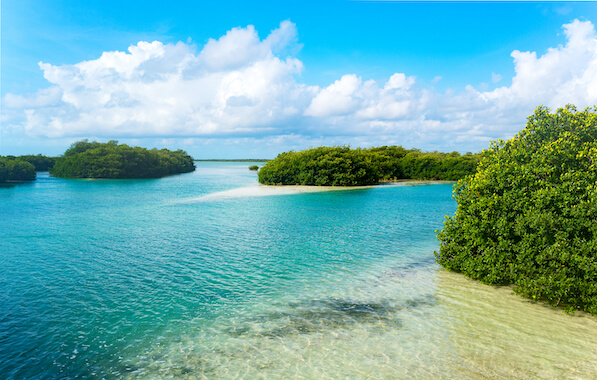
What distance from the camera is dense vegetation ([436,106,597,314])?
9789 millimetres

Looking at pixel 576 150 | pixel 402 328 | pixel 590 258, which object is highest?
pixel 576 150

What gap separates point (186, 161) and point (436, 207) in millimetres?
135780

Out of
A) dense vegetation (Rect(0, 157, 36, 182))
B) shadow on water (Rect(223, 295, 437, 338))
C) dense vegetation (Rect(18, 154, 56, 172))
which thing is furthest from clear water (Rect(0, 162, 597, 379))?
dense vegetation (Rect(18, 154, 56, 172))

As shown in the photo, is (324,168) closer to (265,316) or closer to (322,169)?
(322,169)

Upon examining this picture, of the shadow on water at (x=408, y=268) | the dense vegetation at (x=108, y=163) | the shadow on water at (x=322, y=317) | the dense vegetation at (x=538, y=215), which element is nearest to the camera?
the shadow on water at (x=322, y=317)

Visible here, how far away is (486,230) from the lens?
40.1 feet

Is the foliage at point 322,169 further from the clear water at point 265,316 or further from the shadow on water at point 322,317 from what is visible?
the shadow on water at point 322,317

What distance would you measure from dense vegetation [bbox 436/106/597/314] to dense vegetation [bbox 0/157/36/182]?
9411cm

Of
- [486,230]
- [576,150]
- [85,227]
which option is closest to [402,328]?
[486,230]

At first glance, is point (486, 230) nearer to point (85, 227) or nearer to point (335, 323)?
point (335, 323)

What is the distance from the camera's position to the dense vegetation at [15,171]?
7762 cm

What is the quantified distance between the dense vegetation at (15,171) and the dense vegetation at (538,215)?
3705 inches

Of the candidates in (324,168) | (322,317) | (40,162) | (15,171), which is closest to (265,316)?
(322,317)

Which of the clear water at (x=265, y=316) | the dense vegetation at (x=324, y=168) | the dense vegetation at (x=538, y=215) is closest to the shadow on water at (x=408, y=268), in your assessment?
the clear water at (x=265, y=316)
